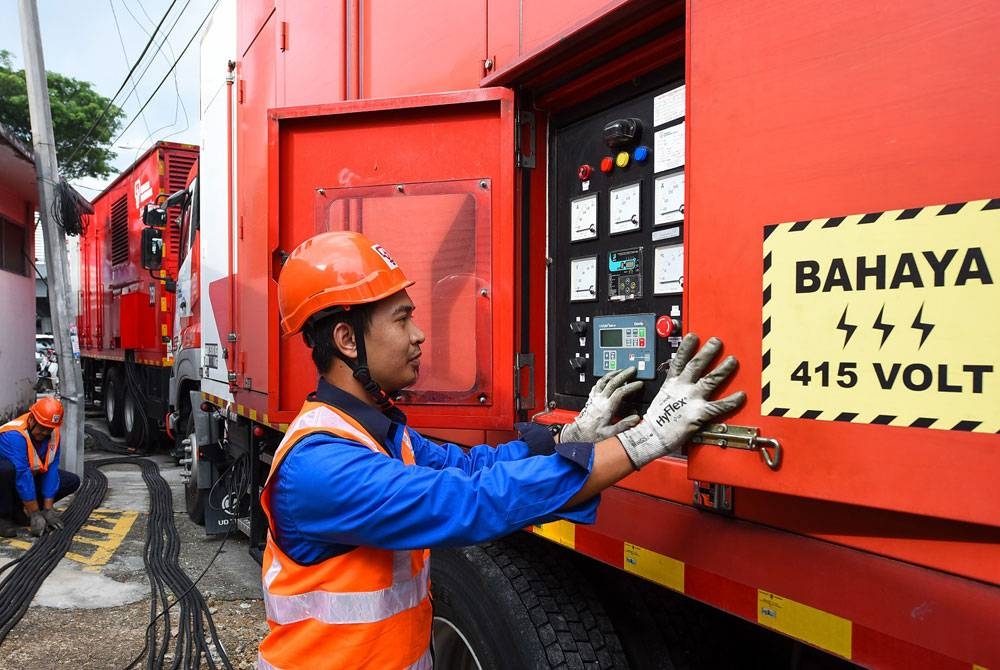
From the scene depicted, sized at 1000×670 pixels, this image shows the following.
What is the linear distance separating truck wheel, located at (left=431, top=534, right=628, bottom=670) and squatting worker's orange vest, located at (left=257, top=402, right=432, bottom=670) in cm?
41

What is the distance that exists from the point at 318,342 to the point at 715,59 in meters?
1.08

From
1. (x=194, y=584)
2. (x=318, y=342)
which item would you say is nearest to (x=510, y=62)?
(x=318, y=342)

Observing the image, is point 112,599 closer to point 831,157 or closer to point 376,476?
point 376,476

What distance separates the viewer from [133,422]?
1110 cm

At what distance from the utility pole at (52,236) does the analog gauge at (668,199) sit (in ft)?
25.3

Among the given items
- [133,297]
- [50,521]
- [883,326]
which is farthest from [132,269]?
[883,326]

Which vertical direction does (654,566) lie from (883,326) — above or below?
below

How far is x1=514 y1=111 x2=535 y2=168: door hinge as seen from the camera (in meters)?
2.34

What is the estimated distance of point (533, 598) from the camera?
6.69 ft

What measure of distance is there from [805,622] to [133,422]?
1146 centimetres

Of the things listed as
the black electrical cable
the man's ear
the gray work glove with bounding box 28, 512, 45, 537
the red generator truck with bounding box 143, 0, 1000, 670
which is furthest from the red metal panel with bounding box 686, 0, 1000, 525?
the gray work glove with bounding box 28, 512, 45, 537

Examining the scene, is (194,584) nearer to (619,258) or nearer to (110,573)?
(110,573)

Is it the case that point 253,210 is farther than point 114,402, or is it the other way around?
point 114,402

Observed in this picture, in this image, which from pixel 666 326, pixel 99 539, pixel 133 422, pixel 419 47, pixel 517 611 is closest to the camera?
pixel 666 326
